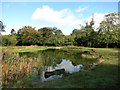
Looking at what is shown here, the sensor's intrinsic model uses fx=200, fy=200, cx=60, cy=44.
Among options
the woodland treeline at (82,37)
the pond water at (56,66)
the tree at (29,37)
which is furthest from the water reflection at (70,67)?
the tree at (29,37)

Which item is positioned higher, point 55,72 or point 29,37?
point 29,37

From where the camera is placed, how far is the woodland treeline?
3111 centimetres

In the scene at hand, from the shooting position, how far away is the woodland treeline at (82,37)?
3111 centimetres

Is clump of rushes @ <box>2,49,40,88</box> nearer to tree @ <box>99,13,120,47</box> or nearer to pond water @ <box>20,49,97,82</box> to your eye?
pond water @ <box>20,49,97,82</box>

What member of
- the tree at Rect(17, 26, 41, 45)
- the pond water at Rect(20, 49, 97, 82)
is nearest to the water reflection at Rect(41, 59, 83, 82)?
the pond water at Rect(20, 49, 97, 82)

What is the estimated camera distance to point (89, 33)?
36156 millimetres

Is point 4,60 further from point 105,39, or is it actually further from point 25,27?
point 25,27

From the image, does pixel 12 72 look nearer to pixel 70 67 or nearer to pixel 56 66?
pixel 56 66

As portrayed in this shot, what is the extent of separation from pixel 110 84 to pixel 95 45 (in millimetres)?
26647

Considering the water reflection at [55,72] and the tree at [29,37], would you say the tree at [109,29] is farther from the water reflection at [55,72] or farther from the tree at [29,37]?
the water reflection at [55,72]

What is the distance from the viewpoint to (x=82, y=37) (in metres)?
36.8

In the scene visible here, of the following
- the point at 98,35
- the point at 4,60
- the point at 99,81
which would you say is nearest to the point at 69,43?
the point at 98,35

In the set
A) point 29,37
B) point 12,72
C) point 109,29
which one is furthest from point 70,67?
point 29,37

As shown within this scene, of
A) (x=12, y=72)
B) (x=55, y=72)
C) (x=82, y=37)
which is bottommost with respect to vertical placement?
(x=55, y=72)
